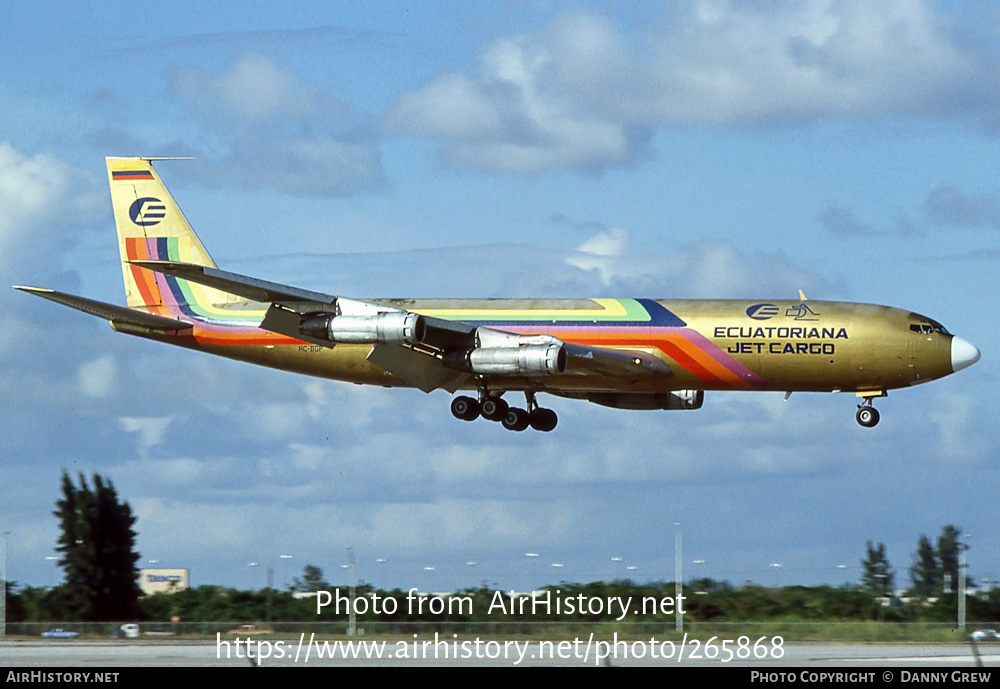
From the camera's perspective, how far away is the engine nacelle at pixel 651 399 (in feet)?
221

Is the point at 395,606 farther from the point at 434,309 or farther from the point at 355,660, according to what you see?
the point at 355,660

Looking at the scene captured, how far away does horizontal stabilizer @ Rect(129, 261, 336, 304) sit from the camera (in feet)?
192

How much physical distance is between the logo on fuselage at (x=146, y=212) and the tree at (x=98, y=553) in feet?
36.6

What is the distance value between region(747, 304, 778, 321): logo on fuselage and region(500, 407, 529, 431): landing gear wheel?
10025 mm

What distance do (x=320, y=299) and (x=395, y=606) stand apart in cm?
1139

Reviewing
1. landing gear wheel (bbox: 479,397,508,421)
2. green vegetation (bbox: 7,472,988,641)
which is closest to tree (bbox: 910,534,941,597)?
green vegetation (bbox: 7,472,988,641)

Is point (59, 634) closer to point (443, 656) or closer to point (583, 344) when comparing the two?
point (443, 656)

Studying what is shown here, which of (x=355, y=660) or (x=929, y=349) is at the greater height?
(x=929, y=349)

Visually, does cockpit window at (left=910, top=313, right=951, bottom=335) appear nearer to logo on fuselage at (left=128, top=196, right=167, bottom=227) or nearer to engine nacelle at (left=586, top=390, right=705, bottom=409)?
engine nacelle at (left=586, top=390, right=705, bottom=409)

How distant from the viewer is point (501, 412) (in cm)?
6462

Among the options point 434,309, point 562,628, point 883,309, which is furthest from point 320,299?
point 883,309

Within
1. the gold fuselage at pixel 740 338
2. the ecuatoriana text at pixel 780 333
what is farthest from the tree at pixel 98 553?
the ecuatoriana text at pixel 780 333

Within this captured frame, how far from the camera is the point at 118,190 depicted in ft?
240

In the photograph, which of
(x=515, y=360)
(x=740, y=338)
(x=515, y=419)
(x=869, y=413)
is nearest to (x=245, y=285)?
(x=515, y=360)
